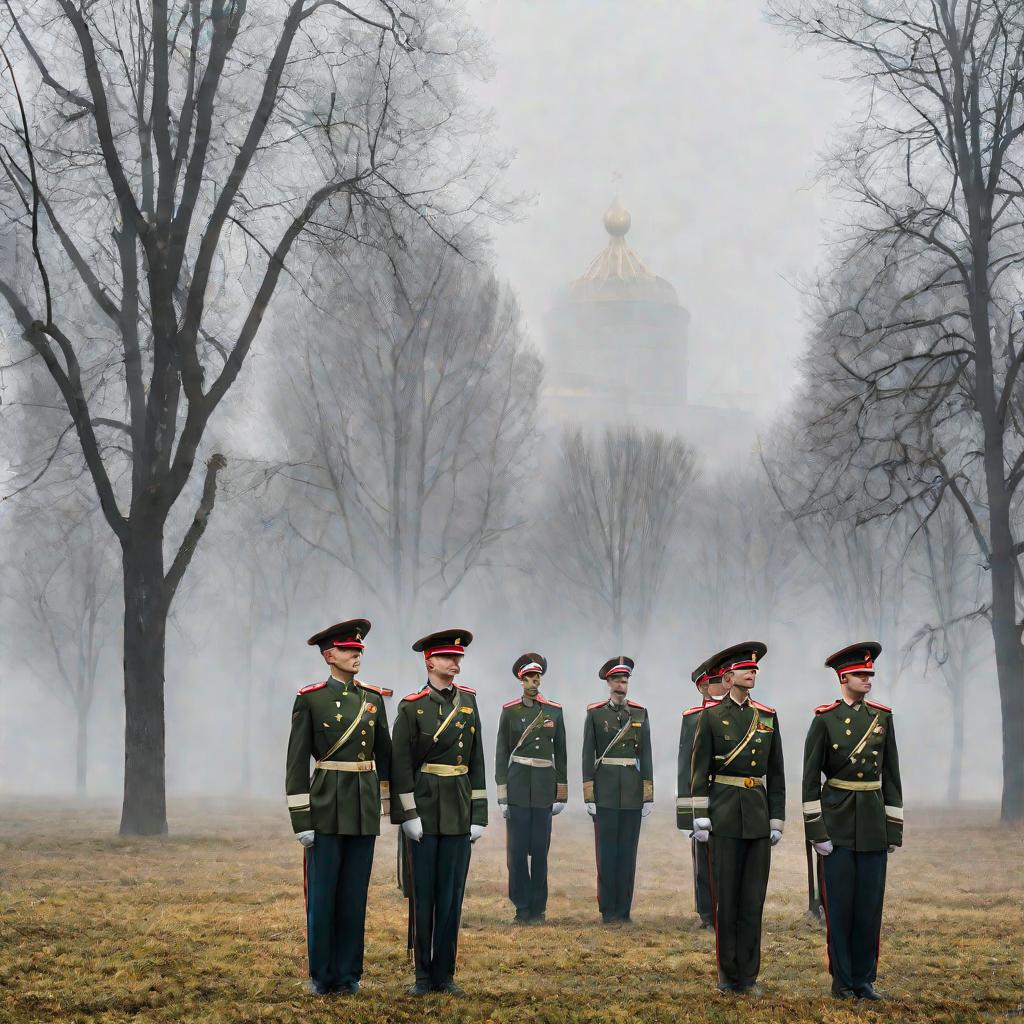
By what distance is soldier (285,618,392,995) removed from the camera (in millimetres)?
6754

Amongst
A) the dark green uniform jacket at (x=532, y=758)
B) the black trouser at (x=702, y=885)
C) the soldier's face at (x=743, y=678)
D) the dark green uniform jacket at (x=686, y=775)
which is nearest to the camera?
the soldier's face at (x=743, y=678)

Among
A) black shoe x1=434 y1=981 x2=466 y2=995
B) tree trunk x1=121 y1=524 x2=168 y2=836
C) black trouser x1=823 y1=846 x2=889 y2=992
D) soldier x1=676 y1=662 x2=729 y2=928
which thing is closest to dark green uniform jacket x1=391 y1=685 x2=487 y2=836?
black shoe x1=434 y1=981 x2=466 y2=995

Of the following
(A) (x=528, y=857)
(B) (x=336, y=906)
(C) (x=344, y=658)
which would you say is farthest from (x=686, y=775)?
(C) (x=344, y=658)

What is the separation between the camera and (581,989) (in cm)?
710

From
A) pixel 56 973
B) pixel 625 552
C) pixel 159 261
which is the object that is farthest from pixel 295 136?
pixel 625 552

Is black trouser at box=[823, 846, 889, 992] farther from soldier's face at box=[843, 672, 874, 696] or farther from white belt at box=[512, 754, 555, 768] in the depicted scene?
white belt at box=[512, 754, 555, 768]

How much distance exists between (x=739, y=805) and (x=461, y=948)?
7.83ft

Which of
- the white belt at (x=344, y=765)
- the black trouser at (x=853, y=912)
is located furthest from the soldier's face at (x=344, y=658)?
the black trouser at (x=853, y=912)

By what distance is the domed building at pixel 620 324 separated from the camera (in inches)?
3088

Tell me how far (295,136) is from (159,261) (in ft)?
7.95

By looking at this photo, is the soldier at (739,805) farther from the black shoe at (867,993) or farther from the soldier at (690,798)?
the soldier at (690,798)

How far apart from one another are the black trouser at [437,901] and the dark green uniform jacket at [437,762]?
0.35 ft

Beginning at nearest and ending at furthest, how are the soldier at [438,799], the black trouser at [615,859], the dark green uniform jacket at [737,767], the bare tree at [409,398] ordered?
1. the soldier at [438,799]
2. the dark green uniform jacket at [737,767]
3. the black trouser at [615,859]
4. the bare tree at [409,398]

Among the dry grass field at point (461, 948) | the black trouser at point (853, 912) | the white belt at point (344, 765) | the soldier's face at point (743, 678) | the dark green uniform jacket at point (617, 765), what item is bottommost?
the dry grass field at point (461, 948)
